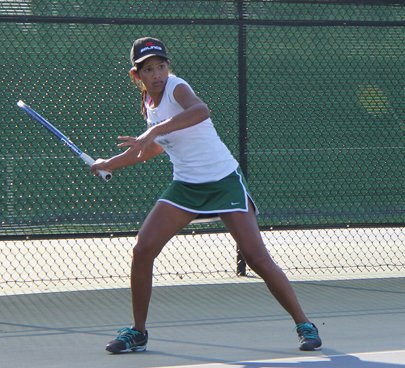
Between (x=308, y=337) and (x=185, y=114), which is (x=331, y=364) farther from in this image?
(x=185, y=114)

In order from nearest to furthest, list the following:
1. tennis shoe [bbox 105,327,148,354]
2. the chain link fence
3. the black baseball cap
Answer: the black baseball cap < tennis shoe [bbox 105,327,148,354] < the chain link fence

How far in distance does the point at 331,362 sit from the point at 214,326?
123cm

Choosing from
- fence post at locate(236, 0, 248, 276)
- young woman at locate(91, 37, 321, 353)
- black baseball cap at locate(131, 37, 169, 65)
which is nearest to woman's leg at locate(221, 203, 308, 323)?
young woman at locate(91, 37, 321, 353)

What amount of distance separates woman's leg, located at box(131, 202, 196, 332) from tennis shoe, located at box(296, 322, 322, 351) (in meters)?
0.84

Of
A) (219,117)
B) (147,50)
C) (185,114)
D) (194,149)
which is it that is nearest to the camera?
(185,114)

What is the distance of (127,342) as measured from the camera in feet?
18.4

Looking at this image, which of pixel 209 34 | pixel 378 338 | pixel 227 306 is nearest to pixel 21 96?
pixel 209 34

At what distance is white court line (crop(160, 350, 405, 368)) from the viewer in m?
5.29

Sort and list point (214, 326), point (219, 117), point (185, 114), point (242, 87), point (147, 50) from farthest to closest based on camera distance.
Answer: point (219, 117)
point (242, 87)
point (214, 326)
point (147, 50)
point (185, 114)

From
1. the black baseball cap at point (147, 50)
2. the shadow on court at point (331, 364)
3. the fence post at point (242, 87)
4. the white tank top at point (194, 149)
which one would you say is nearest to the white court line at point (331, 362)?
the shadow on court at point (331, 364)

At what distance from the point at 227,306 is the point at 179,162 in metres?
1.72

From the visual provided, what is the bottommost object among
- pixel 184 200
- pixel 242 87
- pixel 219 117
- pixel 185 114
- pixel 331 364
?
pixel 331 364

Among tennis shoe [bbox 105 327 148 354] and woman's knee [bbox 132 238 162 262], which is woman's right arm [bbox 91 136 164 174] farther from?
tennis shoe [bbox 105 327 148 354]

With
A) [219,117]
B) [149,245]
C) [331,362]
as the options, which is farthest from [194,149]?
[219,117]
